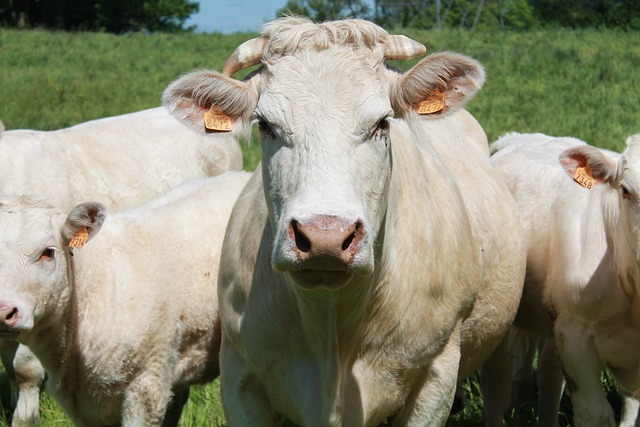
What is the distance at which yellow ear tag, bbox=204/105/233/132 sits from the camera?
13.1 ft

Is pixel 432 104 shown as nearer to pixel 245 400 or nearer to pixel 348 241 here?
pixel 348 241

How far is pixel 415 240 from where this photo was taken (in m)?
4.36

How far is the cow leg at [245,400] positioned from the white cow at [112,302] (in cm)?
138

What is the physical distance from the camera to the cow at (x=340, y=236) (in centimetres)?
345

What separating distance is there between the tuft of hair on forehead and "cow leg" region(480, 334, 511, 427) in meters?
2.92

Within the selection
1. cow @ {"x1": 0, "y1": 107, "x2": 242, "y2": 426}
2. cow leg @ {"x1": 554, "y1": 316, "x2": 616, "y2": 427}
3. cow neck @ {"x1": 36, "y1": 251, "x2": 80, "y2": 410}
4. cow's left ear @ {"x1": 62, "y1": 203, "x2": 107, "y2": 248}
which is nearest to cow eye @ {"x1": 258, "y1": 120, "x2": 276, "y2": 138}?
cow's left ear @ {"x1": 62, "y1": 203, "x2": 107, "y2": 248}

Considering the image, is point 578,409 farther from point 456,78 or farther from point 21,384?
point 21,384

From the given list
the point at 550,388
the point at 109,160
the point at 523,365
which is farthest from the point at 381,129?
the point at 109,160

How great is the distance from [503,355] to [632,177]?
1783mm

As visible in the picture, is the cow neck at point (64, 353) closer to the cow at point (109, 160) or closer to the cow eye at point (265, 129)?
the cow at point (109, 160)

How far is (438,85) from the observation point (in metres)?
4.04

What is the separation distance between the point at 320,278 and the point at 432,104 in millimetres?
992

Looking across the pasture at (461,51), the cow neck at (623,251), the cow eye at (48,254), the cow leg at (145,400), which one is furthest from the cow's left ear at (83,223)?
the cow neck at (623,251)

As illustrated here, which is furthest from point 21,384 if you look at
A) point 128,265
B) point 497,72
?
point 497,72
